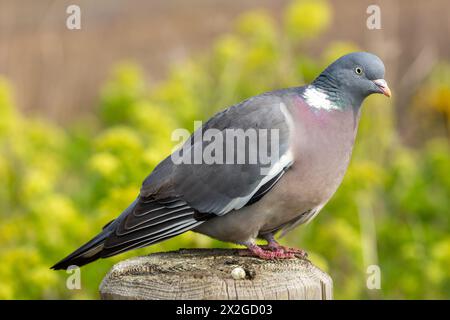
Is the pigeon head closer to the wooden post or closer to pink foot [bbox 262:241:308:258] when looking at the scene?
pink foot [bbox 262:241:308:258]

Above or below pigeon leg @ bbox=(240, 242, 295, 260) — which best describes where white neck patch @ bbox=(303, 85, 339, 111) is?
above

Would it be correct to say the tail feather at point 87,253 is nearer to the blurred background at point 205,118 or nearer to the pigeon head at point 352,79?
the blurred background at point 205,118

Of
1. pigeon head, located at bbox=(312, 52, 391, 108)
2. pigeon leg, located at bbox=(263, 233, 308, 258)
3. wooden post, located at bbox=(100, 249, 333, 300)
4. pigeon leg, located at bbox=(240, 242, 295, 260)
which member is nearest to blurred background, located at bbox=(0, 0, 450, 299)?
pigeon leg, located at bbox=(263, 233, 308, 258)

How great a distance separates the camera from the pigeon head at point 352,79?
407 cm

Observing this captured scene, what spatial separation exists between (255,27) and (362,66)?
264cm

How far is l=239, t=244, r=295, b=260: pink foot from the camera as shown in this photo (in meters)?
3.89

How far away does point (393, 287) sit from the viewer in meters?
6.10

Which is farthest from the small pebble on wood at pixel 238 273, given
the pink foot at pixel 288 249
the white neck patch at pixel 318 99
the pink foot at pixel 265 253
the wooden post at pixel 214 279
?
the white neck patch at pixel 318 99

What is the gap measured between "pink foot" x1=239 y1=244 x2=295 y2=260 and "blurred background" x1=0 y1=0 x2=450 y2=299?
1063mm

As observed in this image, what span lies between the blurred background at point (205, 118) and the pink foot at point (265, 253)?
106 centimetres

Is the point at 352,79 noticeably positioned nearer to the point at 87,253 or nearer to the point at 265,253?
the point at 265,253

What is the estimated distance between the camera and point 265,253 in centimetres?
392

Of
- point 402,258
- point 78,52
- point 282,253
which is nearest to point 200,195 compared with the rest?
point 282,253

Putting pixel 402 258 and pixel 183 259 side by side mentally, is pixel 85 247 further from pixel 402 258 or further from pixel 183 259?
pixel 402 258
